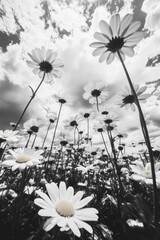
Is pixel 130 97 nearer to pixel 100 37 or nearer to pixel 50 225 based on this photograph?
pixel 100 37

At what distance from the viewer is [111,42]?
1.55 metres

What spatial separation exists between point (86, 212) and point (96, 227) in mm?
873

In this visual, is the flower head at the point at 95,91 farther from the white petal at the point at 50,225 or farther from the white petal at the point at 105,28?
the white petal at the point at 50,225

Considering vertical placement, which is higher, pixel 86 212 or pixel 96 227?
pixel 86 212

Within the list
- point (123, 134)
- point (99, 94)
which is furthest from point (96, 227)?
point (123, 134)

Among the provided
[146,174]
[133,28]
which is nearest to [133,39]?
[133,28]

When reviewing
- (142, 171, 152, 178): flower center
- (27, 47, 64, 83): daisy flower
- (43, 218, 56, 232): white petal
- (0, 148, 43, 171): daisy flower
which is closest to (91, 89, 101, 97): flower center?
(27, 47, 64, 83): daisy flower

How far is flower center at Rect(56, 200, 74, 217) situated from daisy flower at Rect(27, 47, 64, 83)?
1.98 meters

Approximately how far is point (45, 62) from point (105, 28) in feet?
3.99

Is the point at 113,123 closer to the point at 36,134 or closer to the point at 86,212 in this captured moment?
the point at 36,134

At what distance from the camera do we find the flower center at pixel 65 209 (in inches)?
35.5

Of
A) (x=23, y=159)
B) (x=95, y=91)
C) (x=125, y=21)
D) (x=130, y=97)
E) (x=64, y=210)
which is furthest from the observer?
(x=95, y=91)

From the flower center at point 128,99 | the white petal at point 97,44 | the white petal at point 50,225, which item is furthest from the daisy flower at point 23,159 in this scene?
the flower center at point 128,99

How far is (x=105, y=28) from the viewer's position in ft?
4.89
